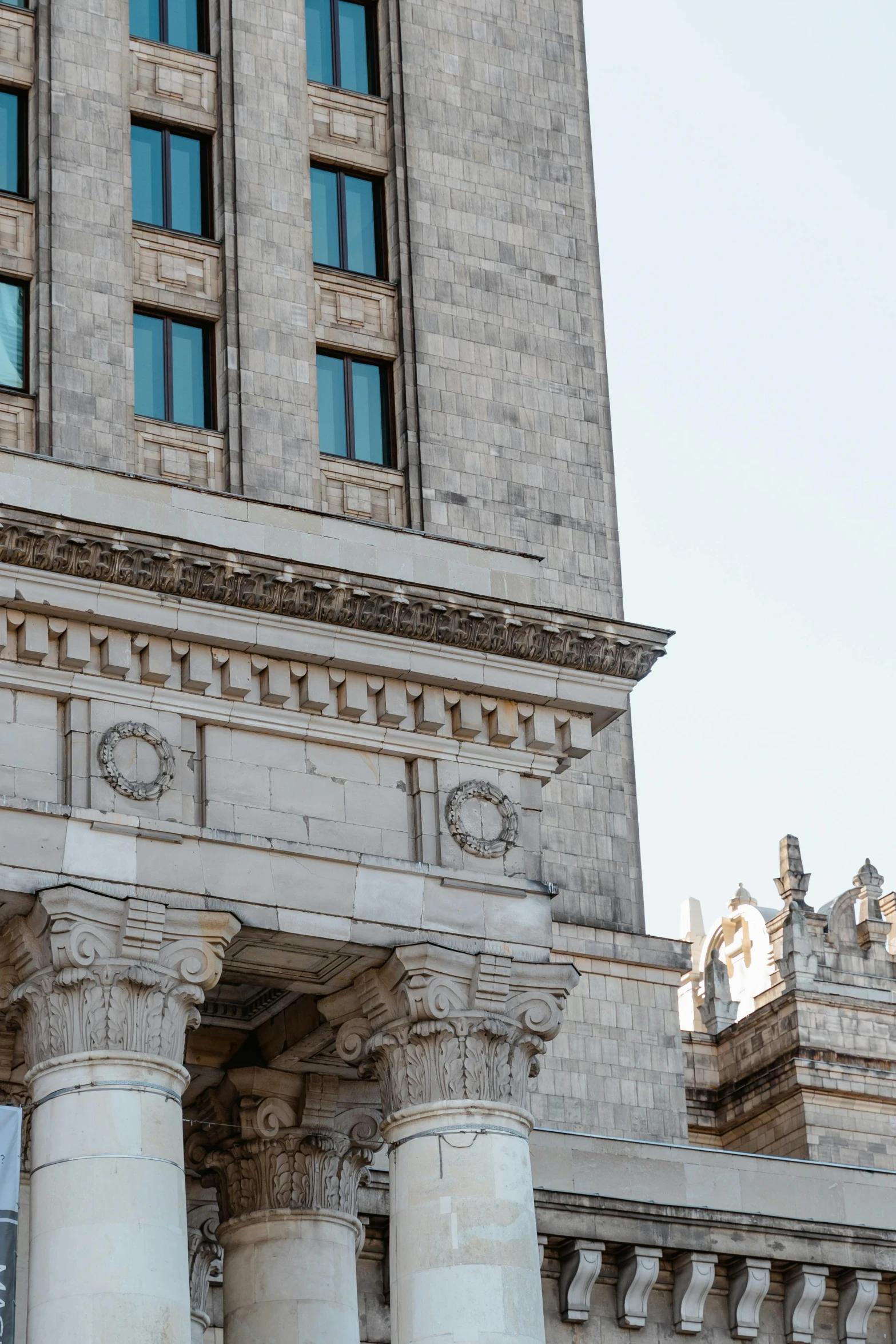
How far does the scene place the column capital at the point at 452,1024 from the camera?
32.0 metres

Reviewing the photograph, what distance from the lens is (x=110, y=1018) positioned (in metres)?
30.3

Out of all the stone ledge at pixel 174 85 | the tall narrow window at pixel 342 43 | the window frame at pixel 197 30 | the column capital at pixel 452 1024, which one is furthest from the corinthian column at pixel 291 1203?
the tall narrow window at pixel 342 43

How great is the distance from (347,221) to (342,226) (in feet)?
0.60

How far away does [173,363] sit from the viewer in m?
45.0

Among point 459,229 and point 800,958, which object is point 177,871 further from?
point 800,958

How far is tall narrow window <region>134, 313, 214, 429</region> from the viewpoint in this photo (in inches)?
1753

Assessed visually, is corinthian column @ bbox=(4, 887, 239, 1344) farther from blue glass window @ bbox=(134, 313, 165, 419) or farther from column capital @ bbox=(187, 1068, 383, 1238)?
blue glass window @ bbox=(134, 313, 165, 419)

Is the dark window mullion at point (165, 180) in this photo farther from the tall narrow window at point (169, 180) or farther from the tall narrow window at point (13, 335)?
the tall narrow window at point (13, 335)

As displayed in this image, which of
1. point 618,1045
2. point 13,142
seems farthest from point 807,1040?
point 13,142

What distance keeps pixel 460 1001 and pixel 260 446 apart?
14.9 metres

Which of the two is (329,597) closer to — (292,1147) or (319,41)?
(292,1147)

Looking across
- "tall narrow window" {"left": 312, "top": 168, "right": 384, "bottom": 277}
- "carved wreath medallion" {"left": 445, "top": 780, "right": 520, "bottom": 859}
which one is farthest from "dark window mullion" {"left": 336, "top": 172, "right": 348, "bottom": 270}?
"carved wreath medallion" {"left": 445, "top": 780, "right": 520, "bottom": 859}

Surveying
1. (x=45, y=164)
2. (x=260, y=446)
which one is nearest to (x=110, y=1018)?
(x=260, y=446)

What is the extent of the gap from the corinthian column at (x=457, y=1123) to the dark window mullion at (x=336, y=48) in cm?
2149
